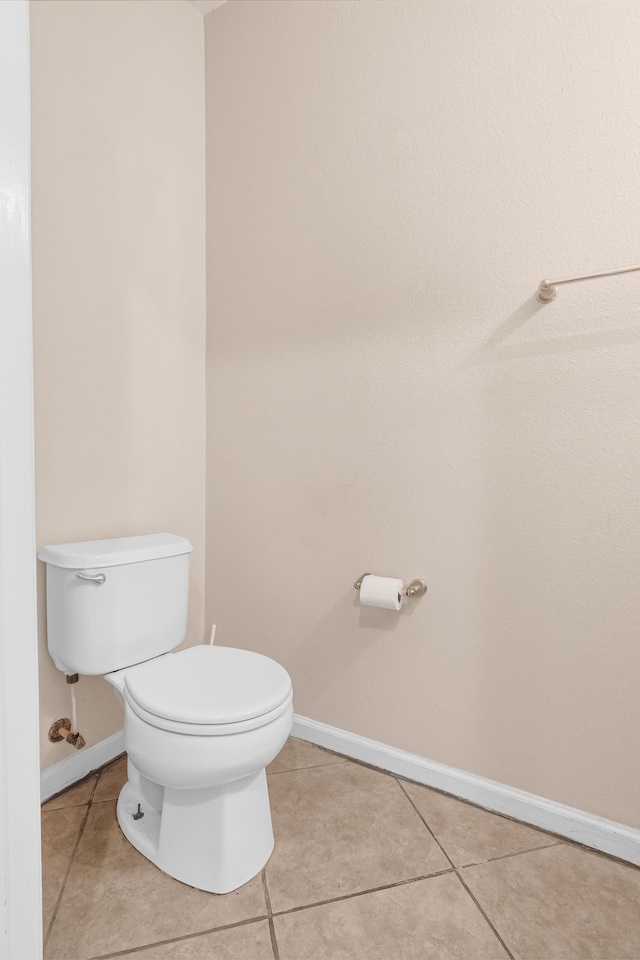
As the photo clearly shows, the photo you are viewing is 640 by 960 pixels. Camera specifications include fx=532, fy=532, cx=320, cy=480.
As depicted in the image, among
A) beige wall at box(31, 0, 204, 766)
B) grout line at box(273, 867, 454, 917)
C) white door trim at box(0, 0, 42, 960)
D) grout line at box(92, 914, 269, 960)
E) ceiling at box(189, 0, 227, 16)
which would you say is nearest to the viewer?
white door trim at box(0, 0, 42, 960)

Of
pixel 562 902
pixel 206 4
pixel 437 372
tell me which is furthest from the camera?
pixel 206 4

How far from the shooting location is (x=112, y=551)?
145cm

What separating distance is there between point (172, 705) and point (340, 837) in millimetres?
633

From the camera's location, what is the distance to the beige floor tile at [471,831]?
136cm

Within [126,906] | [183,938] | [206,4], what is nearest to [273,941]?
[183,938]

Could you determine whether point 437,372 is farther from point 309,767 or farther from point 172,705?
point 309,767

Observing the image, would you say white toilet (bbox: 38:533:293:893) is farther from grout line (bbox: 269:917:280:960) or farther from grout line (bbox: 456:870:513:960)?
grout line (bbox: 456:870:513:960)

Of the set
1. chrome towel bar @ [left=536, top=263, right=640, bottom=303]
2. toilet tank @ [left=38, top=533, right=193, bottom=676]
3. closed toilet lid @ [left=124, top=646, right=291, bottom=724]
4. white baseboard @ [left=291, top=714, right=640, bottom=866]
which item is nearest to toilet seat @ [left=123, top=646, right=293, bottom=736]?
closed toilet lid @ [left=124, top=646, right=291, bottom=724]

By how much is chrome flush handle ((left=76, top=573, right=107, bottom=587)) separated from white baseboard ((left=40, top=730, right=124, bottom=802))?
585 millimetres

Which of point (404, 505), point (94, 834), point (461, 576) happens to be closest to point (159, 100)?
point (404, 505)

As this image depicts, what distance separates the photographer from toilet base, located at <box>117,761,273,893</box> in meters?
A: 1.21

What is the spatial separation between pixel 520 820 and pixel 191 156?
2374 millimetres

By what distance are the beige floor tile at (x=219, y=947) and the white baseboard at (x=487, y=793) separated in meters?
0.65

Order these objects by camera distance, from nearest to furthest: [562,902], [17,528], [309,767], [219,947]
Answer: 1. [17,528]
2. [219,947]
3. [562,902]
4. [309,767]
